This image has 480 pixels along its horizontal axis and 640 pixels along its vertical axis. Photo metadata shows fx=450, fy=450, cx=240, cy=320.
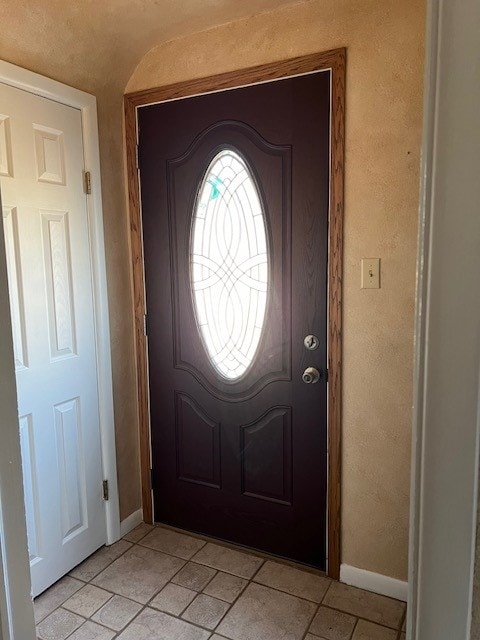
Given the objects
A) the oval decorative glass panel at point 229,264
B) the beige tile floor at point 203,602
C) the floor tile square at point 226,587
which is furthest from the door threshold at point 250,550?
the oval decorative glass panel at point 229,264

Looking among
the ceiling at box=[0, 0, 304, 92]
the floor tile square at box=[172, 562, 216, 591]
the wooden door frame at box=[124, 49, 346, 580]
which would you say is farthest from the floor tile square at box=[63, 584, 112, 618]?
the ceiling at box=[0, 0, 304, 92]

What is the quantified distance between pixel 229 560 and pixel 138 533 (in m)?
0.53

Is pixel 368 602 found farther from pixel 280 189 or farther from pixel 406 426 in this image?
pixel 280 189

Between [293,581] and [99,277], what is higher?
[99,277]

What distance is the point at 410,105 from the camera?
1.63 m

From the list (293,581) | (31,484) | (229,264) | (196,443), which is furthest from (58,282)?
(293,581)

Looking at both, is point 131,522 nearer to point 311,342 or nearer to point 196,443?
point 196,443

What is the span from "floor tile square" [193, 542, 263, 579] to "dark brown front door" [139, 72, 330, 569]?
0.22 ft

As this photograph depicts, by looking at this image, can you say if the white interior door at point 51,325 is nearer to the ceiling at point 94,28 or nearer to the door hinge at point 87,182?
the door hinge at point 87,182

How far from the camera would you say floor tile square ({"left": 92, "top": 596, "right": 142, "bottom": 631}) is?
1.78 meters

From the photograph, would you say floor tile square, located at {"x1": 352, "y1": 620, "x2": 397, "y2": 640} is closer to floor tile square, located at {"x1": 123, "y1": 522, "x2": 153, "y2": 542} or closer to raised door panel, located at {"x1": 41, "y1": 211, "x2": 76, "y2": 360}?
floor tile square, located at {"x1": 123, "y1": 522, "x2": 153, "y2": 542}

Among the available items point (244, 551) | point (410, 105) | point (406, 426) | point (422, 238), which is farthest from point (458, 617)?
point (244, 551)

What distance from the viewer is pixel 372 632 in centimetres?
172

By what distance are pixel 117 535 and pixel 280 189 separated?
1.87 metres
